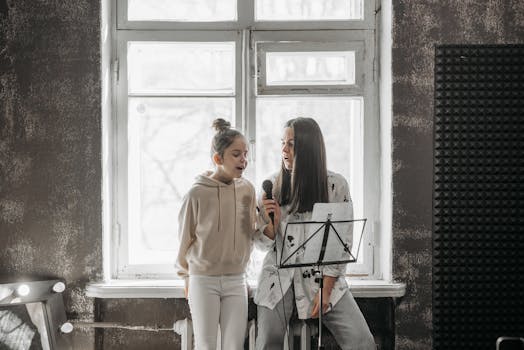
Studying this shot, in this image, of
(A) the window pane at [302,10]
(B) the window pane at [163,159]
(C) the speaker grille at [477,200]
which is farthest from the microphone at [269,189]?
(A) the window pane at [302,10]

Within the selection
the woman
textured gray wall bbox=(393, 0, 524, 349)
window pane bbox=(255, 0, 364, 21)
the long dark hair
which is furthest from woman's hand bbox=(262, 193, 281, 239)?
window pane bbox=(255, 0, 364, 21)

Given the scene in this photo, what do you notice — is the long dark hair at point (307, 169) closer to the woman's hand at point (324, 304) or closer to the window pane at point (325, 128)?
the woman's hand at point (324, 304)

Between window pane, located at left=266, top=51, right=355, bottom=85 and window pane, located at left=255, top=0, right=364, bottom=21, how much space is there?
248 millimetres

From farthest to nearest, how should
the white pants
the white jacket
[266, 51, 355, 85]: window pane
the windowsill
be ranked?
[266, 51, 355, 85]: window pane < the windowsill < the white jacket < the white pants

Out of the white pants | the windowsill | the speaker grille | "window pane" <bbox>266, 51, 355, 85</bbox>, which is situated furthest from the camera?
"window pane" <bbox>266, 51, 355, 85</bbox>

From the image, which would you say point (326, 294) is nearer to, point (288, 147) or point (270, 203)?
point (270, 203)

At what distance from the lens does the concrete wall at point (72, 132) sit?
134 inches

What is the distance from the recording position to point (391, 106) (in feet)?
11.2

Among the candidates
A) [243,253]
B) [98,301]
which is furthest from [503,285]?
[98,301]

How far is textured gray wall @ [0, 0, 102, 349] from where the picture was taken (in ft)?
11.2

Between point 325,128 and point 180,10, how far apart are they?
124 cm

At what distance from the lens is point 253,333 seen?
10.6 ft

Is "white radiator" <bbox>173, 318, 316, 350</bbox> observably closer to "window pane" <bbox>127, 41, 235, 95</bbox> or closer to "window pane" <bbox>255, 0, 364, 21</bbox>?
"window pane" <bbox>127, 41, 235, 95</bbox>

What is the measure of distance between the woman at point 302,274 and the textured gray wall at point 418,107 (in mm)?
550
